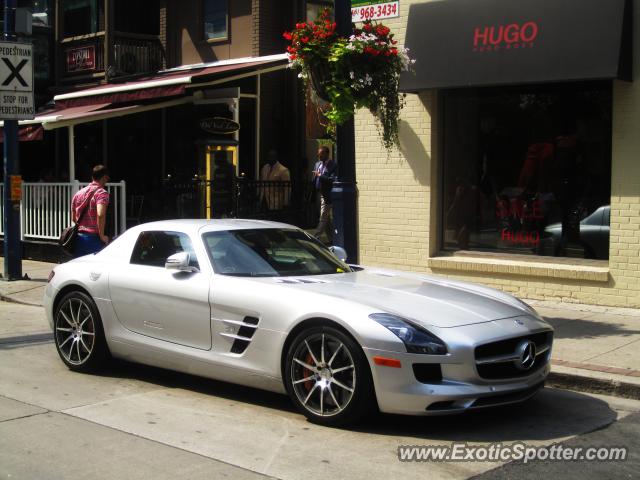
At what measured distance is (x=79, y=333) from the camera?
295 inches

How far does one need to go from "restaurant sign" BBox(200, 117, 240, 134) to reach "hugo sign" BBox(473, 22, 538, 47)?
6.27 meters

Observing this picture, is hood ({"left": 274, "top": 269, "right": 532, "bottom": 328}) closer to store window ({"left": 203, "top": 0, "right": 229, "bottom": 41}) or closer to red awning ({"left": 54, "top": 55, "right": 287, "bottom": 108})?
red awning ({"left": 54, "top": 55, "right": 287, "bottom": 108})

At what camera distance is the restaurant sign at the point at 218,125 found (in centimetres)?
1548

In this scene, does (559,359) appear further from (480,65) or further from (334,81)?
(480,65)

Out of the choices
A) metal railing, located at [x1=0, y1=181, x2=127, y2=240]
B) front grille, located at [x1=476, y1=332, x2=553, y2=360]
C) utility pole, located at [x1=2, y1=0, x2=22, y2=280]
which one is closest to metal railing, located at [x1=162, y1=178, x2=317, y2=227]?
metal railing, located at [x1=0, y1=181, x2=127, y2=240]

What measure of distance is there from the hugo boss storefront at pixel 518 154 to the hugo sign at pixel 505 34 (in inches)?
0.6

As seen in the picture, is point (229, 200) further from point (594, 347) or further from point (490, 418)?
point (490, 418)

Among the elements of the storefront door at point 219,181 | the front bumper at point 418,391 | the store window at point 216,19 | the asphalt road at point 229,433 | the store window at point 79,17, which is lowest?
the asphalt road at point 229,433

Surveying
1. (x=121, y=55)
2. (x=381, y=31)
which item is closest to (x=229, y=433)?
(x=381, y=31)

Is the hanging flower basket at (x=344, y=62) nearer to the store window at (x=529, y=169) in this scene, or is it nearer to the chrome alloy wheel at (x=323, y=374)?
the store window at (x=529, y=169)

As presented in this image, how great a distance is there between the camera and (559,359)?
7.59m

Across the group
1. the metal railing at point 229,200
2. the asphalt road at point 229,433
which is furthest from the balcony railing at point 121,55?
the asphalt road at point 229,433

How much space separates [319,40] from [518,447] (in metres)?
4.78

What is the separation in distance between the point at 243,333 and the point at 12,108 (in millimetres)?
8251
